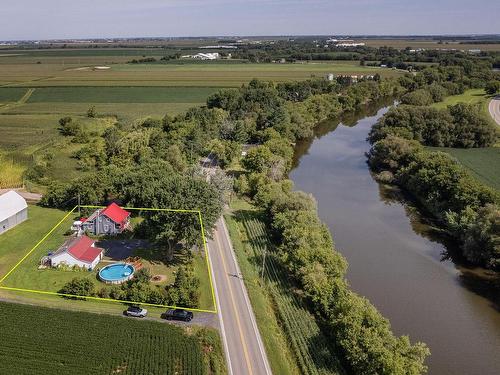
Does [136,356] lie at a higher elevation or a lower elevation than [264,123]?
lower

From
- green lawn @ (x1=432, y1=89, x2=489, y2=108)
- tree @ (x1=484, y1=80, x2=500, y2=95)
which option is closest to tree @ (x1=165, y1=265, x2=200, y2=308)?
green lawn @ (x1=432, y1=89, x2=489, y2=108)

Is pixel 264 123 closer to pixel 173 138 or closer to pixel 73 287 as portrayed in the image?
pixel 173 138

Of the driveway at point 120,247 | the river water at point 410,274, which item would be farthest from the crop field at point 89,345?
the river water at point 410,274

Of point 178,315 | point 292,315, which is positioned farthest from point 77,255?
point 292,315

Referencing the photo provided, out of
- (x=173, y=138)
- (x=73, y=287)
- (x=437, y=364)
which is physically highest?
(x=173, y=138)

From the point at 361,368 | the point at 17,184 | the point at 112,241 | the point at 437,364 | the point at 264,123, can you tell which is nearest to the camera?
the point at 361,368

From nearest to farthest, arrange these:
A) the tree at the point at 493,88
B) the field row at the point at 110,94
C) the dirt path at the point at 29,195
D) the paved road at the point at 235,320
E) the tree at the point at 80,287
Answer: the paved road at the point at 235,320 < the tree at the point at 80,287 < the dirt path at the point at 29,195 < the field row at the point at 110,94 < the tree at the point at 493,88

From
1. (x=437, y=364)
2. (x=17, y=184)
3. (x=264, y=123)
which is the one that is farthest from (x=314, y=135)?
(x=437, y=364)

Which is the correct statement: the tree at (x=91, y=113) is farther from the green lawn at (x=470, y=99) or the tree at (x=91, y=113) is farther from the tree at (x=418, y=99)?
the green lawn at (x=470, y=99)
